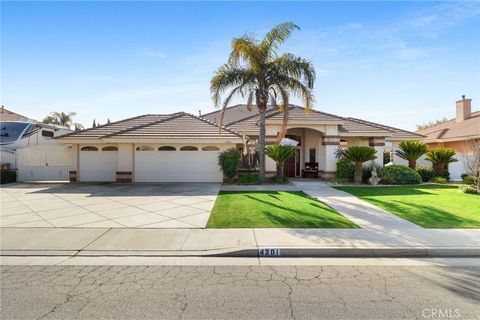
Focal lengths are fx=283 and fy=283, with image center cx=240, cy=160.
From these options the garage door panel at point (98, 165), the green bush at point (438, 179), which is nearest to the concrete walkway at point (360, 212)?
the green bush at point (438, 179)

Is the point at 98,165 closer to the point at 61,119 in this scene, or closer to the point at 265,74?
the point at 265,74

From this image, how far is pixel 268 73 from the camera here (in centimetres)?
1513

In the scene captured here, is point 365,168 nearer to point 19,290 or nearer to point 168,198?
point 168,198

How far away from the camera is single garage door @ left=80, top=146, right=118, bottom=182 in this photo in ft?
60.3

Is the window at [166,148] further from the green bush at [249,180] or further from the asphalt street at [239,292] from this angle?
the asphalt street at [239,292]

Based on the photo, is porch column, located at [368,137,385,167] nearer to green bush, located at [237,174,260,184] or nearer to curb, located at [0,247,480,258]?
green bush, located at [237,174,260,184]

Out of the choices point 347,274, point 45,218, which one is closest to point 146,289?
point 347,274

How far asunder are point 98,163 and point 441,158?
22.7 metres

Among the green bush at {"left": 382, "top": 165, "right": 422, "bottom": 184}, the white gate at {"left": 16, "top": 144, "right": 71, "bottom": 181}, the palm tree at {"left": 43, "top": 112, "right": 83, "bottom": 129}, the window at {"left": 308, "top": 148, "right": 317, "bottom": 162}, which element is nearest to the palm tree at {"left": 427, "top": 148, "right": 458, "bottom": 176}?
the green bush at {"left": 382, "top": 165, "right": 422, "bottom": 184}

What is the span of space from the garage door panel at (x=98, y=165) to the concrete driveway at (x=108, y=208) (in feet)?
13.3

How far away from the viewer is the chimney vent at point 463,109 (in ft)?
90.6

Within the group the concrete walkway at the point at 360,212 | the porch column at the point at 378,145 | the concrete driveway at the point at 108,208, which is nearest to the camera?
the concrete walkway at the point at 360,212

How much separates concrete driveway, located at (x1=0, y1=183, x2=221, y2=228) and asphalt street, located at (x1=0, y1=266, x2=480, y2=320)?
2.91m

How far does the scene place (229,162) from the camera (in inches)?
651
